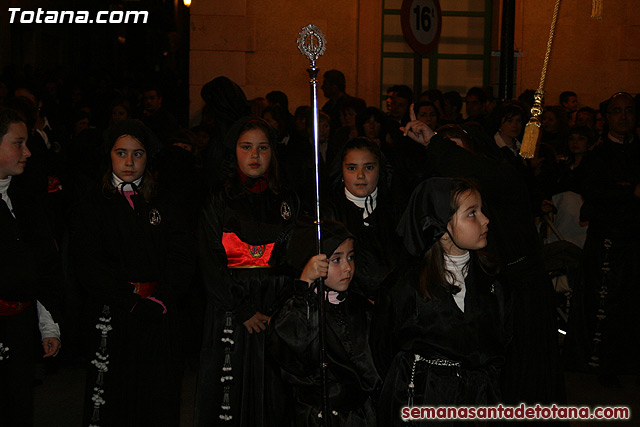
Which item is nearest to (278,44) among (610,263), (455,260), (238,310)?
(610,263)

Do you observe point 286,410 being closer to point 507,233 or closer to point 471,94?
point 507,233

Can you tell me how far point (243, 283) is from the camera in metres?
5.99

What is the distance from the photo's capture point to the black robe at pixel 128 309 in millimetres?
5699

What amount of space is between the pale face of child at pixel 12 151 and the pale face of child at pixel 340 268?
1.95 metres

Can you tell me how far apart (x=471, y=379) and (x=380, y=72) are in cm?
1038

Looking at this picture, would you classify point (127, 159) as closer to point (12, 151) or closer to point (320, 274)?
point (12, 151)

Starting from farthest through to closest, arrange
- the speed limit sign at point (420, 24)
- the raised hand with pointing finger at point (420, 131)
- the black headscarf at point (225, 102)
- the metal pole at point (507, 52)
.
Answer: the metal pole at point (507, 52)
the speed limit sign at point (420, 24)
the black headscarf at point (225, 102)
the raised hand with pointing finger at point (420, 131)

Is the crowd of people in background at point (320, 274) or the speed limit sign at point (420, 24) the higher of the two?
the speed limit sign at point (420, 24)

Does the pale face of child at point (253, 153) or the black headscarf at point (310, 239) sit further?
the pale face of child at point (253, 153)

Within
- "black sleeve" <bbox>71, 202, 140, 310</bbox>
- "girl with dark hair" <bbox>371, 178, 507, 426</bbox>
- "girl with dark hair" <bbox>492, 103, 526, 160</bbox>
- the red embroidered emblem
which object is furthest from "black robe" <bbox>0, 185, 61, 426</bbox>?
"girl with dark hair" <bbox>492, 103, 526, 160</bbox>

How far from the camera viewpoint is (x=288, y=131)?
9.76 meters

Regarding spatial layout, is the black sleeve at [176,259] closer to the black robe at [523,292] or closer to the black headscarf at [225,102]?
the black headscarf at [225,102]

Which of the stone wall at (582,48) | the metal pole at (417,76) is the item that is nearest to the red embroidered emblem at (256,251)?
the metal pole at (417,76)

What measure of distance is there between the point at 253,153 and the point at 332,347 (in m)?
1.69
